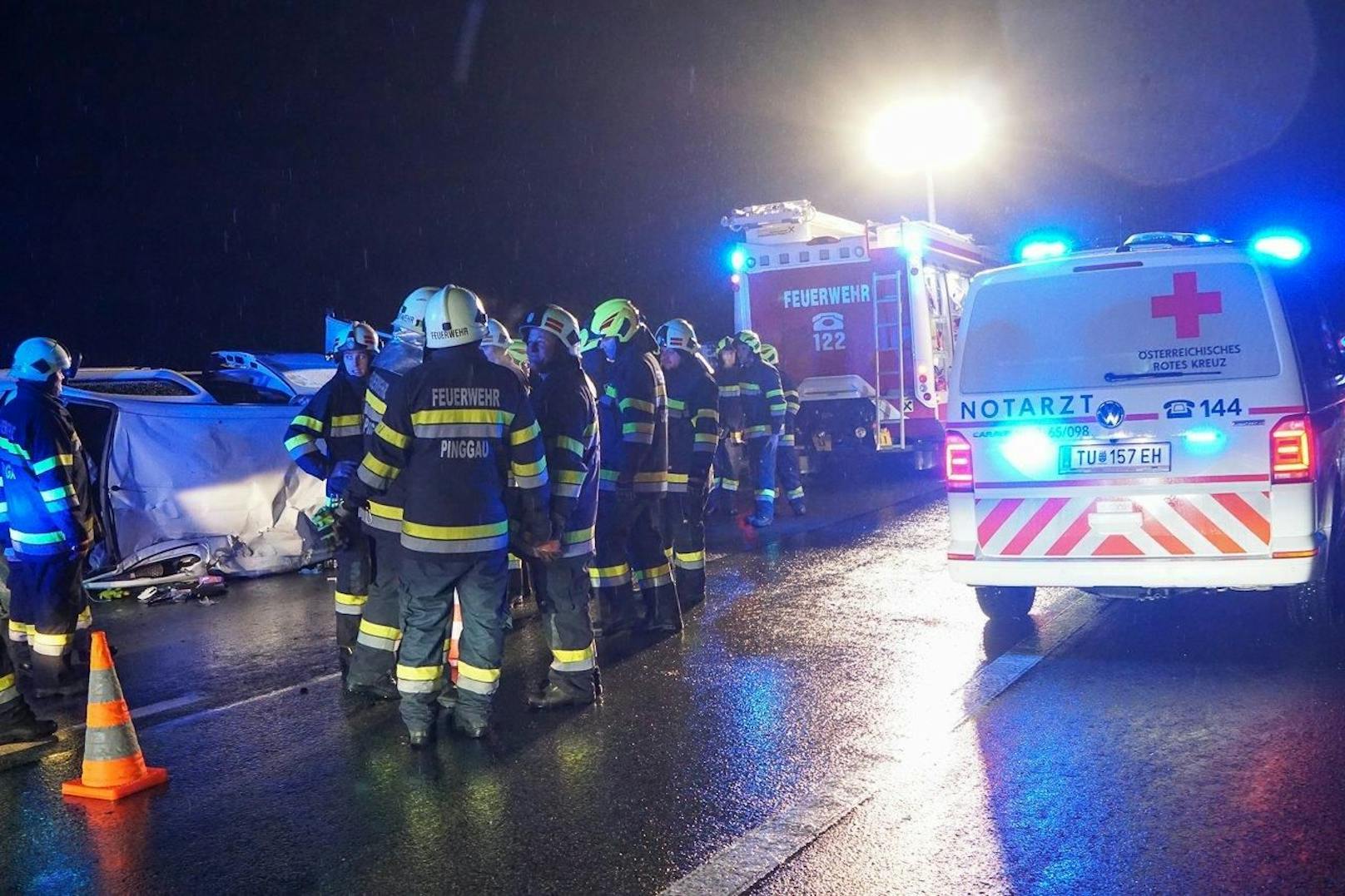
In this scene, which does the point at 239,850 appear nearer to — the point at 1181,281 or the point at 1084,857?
the point at 1084,857

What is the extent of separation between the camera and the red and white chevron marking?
6.11 m

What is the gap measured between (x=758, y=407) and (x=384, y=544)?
7.15 metres

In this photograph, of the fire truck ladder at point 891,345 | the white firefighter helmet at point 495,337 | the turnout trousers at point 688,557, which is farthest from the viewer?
the fire truck ladder at point 891,345

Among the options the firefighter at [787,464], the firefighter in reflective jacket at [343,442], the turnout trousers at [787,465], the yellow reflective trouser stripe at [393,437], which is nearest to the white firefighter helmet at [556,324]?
the firefighter in reflective jacket at [343,442]

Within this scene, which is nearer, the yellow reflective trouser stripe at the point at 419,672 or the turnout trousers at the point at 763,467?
the yellow reflective trouser stripe at the point at 419,672

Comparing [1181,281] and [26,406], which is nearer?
Answer: [1181,281]

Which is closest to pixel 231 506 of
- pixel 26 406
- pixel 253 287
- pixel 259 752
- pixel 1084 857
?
pixel 26 406

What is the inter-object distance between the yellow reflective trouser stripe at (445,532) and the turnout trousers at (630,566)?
2.06m

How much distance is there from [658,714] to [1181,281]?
332 centimetres

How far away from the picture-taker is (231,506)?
10.2 m

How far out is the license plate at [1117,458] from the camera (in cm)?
622

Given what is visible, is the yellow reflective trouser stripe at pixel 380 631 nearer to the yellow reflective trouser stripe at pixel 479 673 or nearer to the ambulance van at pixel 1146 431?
the yellow reflective trouser stripe at pixel 479 673

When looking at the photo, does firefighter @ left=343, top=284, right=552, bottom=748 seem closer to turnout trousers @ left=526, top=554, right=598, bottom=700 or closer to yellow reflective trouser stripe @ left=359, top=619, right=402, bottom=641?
turnout trousers @ left=526, top=554, right=598, bottom=700

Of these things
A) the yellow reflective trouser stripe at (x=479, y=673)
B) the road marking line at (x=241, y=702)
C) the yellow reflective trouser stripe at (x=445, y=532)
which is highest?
the yellow reflective trouser stripe at (x=445, y=532)
